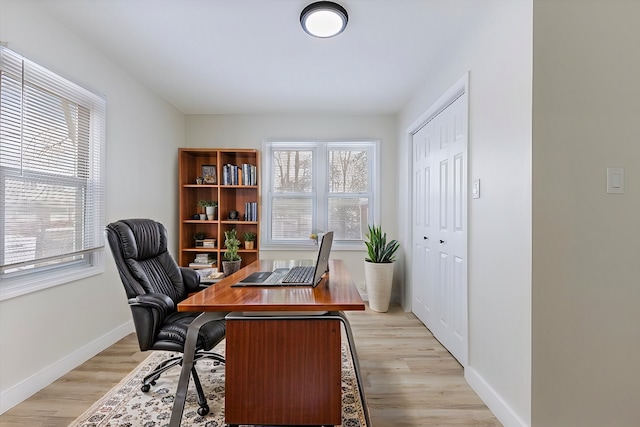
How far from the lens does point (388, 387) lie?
218 cm

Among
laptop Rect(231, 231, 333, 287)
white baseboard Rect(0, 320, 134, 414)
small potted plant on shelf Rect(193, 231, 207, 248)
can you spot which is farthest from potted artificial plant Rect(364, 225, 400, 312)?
white baseboard Rect(0, 320, 134, 414)

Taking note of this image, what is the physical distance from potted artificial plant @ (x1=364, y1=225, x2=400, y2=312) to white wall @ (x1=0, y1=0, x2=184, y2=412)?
244 centimetres

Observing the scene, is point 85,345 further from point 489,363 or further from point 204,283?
point 489,363

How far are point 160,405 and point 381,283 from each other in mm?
2442

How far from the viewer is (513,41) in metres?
1.73

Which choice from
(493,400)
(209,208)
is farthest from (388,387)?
(209,208)

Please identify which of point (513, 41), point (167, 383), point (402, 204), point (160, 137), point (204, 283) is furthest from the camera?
point (402, 204)

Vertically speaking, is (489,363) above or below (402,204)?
below

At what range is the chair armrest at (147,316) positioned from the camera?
6.08 feet

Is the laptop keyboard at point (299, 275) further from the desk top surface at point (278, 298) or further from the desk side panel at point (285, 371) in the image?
the desk side panel at point (285, 371)

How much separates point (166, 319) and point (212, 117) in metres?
3.08

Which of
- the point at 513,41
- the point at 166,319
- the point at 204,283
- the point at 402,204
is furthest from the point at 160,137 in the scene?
the point at 513,41

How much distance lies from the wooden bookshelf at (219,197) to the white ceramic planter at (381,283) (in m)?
1.52

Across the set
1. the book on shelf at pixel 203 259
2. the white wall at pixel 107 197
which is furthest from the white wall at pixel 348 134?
the white wall at pixel 107 197
